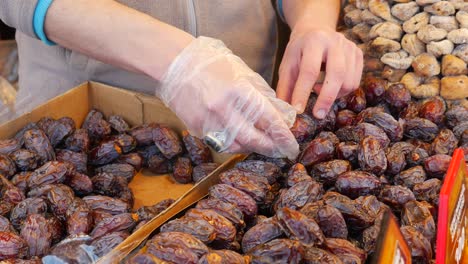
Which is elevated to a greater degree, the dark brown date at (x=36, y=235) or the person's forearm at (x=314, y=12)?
the person's forearm at (x=314, y=12)

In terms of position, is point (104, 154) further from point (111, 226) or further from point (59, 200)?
point (111, 226)

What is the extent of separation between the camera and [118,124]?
171 cm

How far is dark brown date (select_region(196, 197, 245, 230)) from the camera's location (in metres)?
1.13

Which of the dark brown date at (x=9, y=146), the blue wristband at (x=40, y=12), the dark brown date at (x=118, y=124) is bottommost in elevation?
the dark brown date at (x=118, y=124)

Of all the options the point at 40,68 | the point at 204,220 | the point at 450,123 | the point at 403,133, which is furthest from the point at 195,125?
the point at 40,68

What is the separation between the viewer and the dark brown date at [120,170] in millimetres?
1530

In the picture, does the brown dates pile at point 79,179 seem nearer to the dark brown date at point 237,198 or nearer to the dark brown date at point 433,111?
the dark brown date at point 237,198

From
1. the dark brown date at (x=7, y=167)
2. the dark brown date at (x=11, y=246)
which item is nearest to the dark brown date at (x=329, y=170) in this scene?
the dark brown date at (x=11, y=246)

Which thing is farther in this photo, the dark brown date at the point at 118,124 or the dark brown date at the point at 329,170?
the dark brown date at the point at 118,124

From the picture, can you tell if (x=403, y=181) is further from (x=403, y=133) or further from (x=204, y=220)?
(x=204, y=220)

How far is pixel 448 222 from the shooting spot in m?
0.95

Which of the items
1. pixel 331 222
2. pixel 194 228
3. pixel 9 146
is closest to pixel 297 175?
pixel 331 222

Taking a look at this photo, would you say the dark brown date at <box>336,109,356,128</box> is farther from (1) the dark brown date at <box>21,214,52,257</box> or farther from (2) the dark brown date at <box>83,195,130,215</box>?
(1) the dark brown date at <box>21,214,52,257</box>

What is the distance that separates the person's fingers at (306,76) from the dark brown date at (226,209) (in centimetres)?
41
